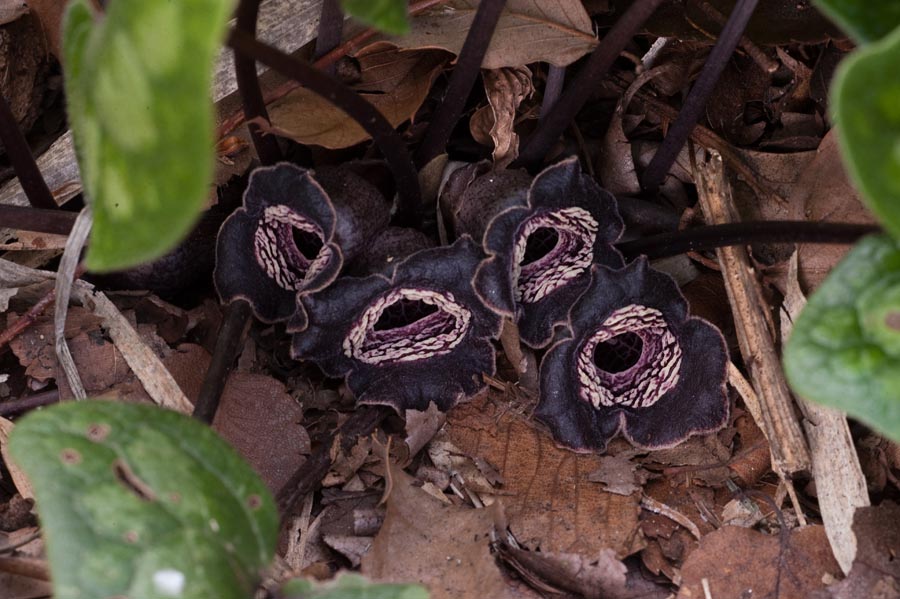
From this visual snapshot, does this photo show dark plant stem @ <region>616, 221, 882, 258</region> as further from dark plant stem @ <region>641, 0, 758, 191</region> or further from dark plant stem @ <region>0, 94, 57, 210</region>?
dark plant stem @ <region>0, 94, 57, 210</region>

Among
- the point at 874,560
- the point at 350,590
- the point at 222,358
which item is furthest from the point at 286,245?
the point at 874,560

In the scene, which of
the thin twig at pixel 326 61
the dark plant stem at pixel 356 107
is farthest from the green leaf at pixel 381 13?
the thin twig at pixel 326 61

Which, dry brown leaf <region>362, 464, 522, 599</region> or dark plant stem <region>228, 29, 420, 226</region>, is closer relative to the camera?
dark plant stem <region>228, 29, 420, 226</region>

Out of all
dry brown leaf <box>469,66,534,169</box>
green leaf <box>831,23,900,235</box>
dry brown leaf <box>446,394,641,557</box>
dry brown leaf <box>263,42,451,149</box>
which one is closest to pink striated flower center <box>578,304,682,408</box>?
dry brown leaf <box>446,394,641,557</box>

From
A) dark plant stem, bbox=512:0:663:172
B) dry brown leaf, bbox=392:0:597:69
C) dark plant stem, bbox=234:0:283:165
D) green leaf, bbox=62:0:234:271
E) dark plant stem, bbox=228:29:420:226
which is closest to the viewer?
green leaf, bbox=62:0:234:271

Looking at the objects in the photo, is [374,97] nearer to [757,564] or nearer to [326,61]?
[326,61]

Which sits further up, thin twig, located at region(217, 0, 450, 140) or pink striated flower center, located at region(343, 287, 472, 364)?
thin twig, located at region(217, 0, 450, 140)
